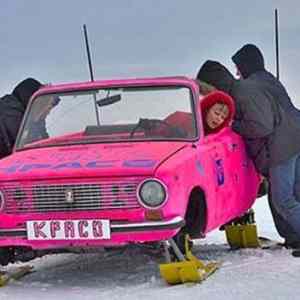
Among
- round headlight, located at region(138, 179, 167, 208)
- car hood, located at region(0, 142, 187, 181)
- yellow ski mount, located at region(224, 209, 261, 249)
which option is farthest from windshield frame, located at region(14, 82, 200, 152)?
yellow ski mount, located at region(224, 209, 261, 249)

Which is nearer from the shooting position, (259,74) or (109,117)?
(109,117)

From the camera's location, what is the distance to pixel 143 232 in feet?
20.8

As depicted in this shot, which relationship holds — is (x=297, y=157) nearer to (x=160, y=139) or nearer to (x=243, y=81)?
(x=243, y=81)

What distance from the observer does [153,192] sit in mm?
6324

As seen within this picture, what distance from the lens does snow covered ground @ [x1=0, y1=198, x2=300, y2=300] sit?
605cm

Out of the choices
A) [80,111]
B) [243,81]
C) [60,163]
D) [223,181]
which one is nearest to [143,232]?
[60,163]

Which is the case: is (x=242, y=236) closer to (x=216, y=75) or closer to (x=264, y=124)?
(x=264, y=124)

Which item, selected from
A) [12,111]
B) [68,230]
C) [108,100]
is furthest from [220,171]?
[12,111]

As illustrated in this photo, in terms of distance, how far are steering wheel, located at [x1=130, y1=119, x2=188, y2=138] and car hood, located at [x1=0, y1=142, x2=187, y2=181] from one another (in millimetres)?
210

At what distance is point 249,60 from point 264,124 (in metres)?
1.01

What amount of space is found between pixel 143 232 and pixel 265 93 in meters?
2.47

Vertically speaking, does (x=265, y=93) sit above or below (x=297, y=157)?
above

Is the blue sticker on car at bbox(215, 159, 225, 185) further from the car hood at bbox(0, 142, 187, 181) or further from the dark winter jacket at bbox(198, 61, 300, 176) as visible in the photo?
the dark winter jacket at bbox(198, 61, 300, 176)

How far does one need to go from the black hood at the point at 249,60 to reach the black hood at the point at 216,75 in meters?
0.29
